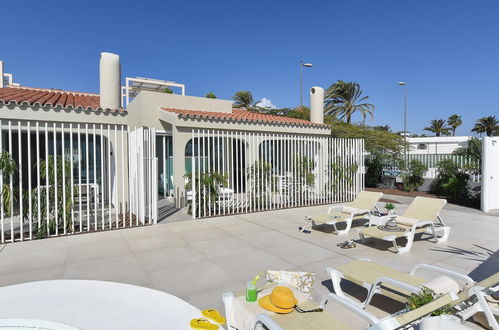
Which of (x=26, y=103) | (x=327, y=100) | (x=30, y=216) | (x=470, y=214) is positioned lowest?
(x=470, y=214)

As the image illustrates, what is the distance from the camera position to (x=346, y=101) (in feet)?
113

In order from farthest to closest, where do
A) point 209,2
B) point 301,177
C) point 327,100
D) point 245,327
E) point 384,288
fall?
point 327,100, point 209,2, point 301,177, point 384,288, point 245,327

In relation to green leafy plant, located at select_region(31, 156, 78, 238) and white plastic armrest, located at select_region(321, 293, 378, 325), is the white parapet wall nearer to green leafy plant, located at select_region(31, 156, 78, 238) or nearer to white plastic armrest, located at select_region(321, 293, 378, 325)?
white plastic armrest, located at select_region(321, 293, 378, 325)

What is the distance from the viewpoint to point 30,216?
263 inches

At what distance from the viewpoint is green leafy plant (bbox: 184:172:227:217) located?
29.9ft

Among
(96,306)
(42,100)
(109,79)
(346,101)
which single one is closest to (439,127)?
(346,101)

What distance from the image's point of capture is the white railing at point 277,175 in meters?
9.30

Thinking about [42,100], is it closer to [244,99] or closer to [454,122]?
[244,99]

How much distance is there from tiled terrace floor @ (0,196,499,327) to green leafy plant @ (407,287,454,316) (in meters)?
1.46

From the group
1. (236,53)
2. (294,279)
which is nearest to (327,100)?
(236,53)

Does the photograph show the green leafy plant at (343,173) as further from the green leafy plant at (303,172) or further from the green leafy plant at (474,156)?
the green leafy plant at (474,156)

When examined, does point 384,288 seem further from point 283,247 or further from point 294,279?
point 283,247

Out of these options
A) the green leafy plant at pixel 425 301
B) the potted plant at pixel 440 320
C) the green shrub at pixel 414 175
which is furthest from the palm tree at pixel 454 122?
the potted plant at pixel 440 320

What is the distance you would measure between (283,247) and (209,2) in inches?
556
